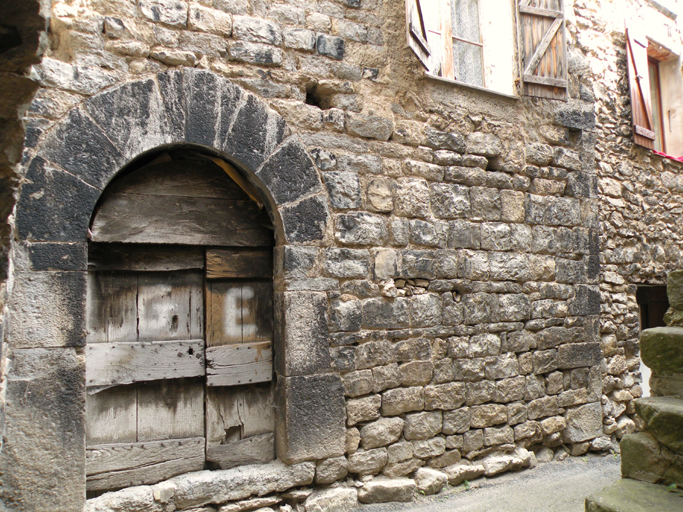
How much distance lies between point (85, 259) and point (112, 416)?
0.95 m

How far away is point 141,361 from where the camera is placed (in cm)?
292

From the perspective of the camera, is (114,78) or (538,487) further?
(538,487)

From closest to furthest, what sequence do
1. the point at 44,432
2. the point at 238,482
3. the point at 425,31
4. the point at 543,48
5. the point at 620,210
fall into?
the point at 44,432, the point at 238,482, the point at 425,31, the point at 543,48, the point at 620,210

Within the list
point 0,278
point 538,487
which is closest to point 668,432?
point 538,487

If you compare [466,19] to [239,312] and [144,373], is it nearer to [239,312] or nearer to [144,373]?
[239,312]

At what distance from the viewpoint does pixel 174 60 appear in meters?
2.89

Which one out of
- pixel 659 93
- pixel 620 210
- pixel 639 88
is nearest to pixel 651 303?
pixel 620 210

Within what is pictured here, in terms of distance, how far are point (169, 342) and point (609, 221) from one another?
420 centimetres

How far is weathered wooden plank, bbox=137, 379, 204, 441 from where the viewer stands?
9.71 ft

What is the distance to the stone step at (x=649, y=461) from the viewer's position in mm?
2000

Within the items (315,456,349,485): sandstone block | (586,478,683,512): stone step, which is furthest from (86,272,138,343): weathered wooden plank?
(586,478,683,512): stone step

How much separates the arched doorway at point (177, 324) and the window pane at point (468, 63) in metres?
2.39

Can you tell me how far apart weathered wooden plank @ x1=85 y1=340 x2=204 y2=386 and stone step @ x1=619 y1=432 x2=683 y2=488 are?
2.32 metres

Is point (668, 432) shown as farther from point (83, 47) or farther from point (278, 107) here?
point (83, 47)
